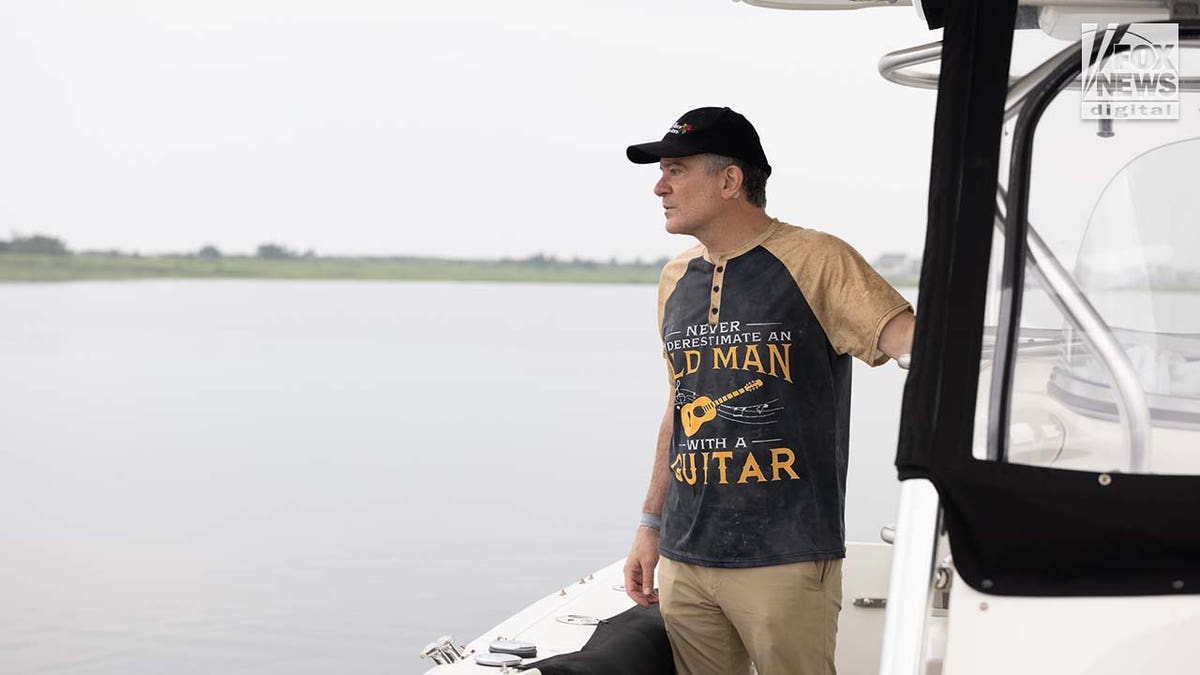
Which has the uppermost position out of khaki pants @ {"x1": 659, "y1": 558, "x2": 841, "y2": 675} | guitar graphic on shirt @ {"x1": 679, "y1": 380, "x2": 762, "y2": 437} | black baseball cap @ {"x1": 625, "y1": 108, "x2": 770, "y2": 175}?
black baseball cap @ {"x1": 625, "y1": 108, "x2": 770, "y2": 175}

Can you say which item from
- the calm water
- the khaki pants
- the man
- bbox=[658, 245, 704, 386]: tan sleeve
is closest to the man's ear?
the man

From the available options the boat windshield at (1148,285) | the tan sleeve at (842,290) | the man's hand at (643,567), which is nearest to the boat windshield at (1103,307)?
the boat windshield at (1148,285)

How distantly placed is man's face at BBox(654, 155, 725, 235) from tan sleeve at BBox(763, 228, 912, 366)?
4.1 inches

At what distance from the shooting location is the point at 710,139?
6.91 feet

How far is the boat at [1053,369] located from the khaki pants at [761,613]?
81 cm

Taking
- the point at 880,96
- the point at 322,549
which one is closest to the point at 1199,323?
the point at 322,549

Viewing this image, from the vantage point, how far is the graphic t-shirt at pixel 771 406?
6.68 feet

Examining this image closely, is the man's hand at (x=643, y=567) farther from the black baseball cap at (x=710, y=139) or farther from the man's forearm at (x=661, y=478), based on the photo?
the black baseball cap at (x=710, y=139)

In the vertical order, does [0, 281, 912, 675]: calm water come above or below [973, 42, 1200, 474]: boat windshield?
below

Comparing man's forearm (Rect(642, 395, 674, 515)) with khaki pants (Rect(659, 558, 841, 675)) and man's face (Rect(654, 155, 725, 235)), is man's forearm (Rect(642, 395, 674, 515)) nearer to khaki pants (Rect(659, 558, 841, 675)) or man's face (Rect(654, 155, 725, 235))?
khaki pants (Rect(659, 558, 841, 675))

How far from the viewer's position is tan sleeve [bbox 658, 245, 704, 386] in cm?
221

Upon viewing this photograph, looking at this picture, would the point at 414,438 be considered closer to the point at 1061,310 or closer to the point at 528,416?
the point at 528,416

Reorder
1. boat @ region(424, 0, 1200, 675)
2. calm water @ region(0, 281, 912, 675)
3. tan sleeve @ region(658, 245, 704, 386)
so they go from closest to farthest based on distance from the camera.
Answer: boat @ region(424, 0, 1200, 675), tan sleeve @ region(658, 245, 704, 386), calm water @ region(0, 281, 912, 675)

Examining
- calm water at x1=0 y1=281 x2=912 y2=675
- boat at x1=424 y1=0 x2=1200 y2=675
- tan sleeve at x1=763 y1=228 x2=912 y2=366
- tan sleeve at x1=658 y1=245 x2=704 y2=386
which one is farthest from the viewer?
calm water at x1=0 y1=281 x2=912 y2=675
